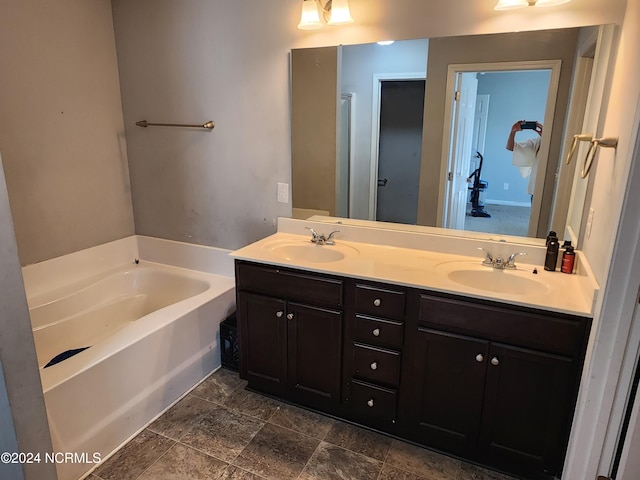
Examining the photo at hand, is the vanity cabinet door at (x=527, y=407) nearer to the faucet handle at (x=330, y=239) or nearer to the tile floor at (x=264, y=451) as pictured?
the tile floor at (x=264, y=451)

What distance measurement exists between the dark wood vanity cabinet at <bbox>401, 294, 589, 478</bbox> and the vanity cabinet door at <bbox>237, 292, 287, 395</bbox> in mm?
671

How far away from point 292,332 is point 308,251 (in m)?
0.49

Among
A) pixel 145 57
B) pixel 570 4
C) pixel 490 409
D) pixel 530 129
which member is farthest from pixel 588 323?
pixel 145 57

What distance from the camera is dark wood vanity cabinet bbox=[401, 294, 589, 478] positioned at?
1611 mm

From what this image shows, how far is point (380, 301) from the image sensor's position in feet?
6.15

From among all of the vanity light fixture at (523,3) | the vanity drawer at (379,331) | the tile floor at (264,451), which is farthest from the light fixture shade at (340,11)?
the tile floor at (264,451)

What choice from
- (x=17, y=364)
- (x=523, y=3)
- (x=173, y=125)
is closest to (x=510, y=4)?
(x=523, y=3)

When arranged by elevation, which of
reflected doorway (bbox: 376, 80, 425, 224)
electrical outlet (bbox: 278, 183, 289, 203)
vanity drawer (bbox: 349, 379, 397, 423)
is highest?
reflected doorway (bbox: 376, 80, 425, 224)

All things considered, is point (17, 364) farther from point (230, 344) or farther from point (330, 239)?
point (330, 239)

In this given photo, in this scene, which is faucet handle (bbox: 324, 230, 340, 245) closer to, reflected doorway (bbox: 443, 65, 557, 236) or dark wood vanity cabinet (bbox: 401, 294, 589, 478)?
reflected doorway (bbox: 443, 65, 557, 236)

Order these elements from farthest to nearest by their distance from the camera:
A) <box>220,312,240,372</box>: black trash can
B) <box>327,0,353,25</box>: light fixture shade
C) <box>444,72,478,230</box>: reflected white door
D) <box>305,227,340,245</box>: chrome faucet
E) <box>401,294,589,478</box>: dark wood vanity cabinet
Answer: <box>220,312,240,372</box>: black trash can, <box>305,227,340,245</box>: chrome faucet, <box>444,72,478,230</box>: reflected white door, <box>327,0,353,25</box>: light fixture shade, <box>401,294,589,478</box>: dark wood vanity cabinet

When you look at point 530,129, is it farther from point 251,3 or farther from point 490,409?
point 251,3

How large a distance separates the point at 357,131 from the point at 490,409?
5.24 feet

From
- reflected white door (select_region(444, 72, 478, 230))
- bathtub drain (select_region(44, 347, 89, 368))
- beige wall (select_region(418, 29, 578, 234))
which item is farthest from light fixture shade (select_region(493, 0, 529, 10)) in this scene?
bathtub drain (select_region(44, 347, 89, 368))
